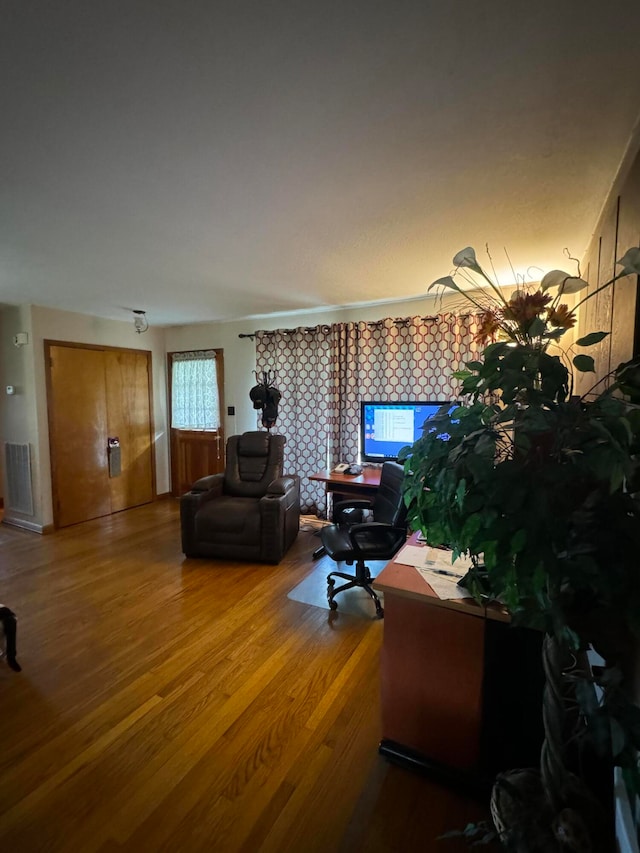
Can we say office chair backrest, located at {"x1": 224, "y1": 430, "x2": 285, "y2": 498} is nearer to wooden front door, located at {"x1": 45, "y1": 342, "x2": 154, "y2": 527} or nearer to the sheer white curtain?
the sheer white curtain

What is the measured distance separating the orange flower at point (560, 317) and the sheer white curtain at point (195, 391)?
442 centimetres

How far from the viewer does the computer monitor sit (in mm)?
3689

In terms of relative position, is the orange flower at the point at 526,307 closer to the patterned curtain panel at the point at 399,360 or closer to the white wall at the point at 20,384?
the patterned curtain panel at the point at 399,360

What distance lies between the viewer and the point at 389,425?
3842mm

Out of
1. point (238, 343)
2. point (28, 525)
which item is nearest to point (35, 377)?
point (28, 525)

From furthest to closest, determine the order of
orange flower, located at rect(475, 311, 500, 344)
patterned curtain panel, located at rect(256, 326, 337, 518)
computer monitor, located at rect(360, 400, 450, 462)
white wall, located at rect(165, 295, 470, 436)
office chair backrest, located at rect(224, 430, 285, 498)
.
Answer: white wall, located at rect(165, 295, 470, 436), patterned curtain panel, located at rect(256, 326, 337, 518), office chair backrest, located at rect(224, 430, 285, 498), computer monitor, located at rect(360, 400, 450, 462), orange flower, located at rect(475, 311, 500, 344)

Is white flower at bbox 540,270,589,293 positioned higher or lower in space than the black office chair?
higher

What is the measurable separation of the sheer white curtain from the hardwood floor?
2689 mm

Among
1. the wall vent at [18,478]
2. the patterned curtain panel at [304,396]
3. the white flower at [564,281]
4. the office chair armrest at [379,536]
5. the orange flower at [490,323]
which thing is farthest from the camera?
the patterned curtain panel at [304,396]

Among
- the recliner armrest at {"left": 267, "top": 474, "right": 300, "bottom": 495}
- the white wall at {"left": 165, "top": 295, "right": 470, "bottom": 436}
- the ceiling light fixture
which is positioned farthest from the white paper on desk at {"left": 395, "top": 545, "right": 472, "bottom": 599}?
the ceiling light fixture

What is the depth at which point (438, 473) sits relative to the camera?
0.98 meters

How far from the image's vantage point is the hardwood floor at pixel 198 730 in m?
1.31

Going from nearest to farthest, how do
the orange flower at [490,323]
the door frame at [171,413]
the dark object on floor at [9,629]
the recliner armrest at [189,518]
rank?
the orange flower at [490,323], the dark object on floor at [9,629], the recliner armrest at [189,518], the door frame at [171,413]

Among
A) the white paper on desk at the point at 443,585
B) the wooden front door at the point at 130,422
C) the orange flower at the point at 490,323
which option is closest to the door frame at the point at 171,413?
the wooden front door at the point at 130,422
